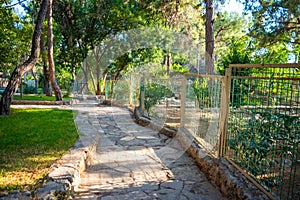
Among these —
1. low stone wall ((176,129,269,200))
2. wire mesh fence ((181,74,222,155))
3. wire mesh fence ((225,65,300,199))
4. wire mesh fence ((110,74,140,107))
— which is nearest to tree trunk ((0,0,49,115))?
wire mesh fence ((110,74,140,107))

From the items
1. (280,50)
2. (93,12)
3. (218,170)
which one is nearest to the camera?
(218,170)

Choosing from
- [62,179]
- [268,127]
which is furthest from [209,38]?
[62,179]

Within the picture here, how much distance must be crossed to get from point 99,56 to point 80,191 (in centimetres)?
1386

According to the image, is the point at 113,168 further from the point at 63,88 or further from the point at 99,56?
the point at 63,88

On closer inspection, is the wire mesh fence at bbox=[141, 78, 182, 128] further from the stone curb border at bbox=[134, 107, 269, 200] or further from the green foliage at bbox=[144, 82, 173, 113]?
the stone curb border at bbox=[134, 107, 269, 200]

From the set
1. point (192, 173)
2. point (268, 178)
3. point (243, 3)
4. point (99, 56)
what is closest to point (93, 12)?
point (99, 56)

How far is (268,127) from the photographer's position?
8.20 feet

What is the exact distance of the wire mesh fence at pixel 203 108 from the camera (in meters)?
3.74

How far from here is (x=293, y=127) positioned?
2199 mm

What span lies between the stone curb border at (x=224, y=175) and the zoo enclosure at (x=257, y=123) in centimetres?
8

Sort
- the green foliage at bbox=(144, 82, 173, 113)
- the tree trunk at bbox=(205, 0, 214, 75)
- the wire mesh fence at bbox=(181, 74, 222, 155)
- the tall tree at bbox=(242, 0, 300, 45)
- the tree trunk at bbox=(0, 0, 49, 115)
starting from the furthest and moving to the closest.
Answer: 1. the tree trunk at bbox=(205, 0, 214, 75)
2. the tree trunk at bbox=(0, 0, 49, 115)
3. the green foliage at bbox=(144, 82, 173, 113)
4. the tall tree at bbox=(242, 0, 300, 45)
5. the wire mesh fence at bbox=(181, 74, 222, 155)

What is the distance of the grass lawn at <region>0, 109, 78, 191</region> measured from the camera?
2820 mm

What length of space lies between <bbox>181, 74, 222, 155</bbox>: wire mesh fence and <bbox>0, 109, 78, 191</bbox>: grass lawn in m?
2.21

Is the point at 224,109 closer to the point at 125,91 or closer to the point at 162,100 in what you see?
the point at 162,100
